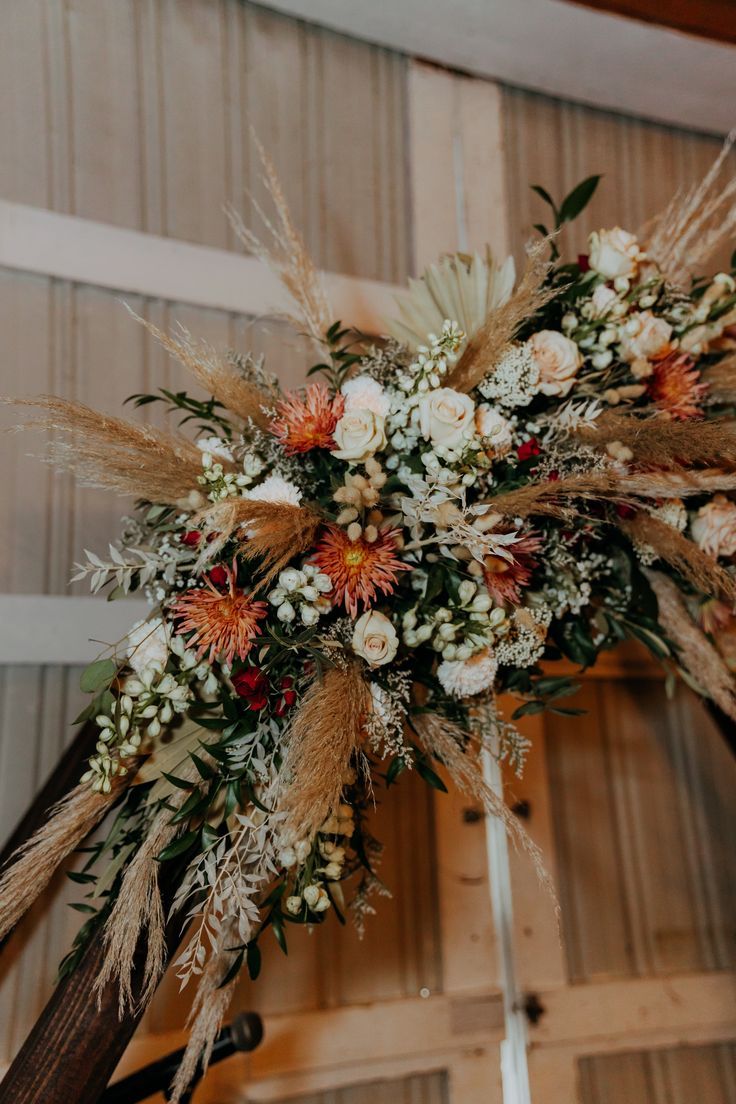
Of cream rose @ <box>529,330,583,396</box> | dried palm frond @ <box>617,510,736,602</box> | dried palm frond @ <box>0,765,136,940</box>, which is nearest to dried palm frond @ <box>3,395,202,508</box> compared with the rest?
dried palm frond @ <box>0,765,136,940</box>

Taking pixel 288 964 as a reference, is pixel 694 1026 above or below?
below

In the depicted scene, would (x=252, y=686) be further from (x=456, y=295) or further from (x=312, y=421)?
(x=456, y=295)

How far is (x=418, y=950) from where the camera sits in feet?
4.82

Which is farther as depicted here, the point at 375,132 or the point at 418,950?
the point at 375,132

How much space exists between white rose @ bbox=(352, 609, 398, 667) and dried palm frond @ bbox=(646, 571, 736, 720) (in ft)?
1.61

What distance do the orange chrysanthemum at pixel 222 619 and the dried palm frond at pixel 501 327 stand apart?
375mm

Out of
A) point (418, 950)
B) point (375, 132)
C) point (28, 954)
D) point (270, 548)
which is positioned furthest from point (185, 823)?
point (375, 132)

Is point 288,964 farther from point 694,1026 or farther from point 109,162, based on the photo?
point 109,162

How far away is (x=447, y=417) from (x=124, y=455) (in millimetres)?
378

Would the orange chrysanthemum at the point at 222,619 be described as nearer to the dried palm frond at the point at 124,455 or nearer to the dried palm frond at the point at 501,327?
the dried palm frond at the point at 124,455

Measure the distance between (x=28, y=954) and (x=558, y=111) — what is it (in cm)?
196

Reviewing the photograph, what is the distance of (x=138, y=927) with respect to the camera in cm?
86

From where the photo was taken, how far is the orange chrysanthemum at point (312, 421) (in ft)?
3.28

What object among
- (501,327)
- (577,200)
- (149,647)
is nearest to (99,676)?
(149,647)
